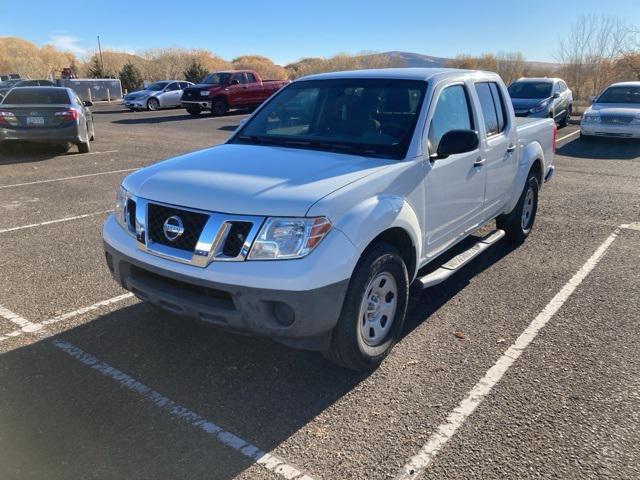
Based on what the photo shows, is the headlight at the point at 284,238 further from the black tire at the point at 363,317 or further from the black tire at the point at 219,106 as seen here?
the black tire at the point at 219,106

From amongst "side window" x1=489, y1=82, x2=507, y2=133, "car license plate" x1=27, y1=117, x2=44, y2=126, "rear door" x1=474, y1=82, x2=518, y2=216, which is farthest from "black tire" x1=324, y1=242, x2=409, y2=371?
"car license plate" x1=27, y1=117, x2=44, y2=126

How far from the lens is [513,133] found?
5367 mm

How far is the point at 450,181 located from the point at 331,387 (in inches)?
73.2

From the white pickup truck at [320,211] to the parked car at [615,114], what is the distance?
1139 cm

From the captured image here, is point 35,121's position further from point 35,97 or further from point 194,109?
point 194,109

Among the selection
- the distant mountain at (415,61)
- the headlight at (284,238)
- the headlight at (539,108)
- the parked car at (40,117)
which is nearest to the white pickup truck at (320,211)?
the headlight at (284,238)

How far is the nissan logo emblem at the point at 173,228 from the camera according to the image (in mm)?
3080

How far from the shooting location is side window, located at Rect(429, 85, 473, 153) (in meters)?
3.99

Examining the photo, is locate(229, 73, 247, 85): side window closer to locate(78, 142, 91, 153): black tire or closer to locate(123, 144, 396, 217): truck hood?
locate(78, 142, 91, 153): black tire

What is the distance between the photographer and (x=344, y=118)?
4180mm

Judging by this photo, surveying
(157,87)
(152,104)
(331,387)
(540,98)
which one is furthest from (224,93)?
(331,387)

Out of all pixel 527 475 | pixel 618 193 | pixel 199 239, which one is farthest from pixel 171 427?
pixel 618 193

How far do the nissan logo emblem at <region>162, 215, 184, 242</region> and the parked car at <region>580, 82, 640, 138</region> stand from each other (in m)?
14.4

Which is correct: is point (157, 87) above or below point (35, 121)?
above
